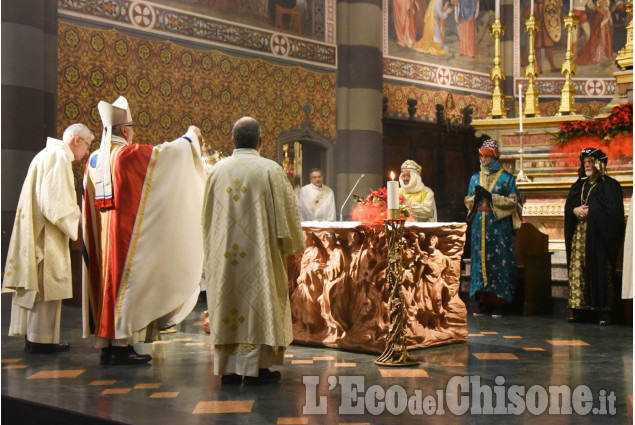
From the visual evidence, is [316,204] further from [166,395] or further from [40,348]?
[166,395]

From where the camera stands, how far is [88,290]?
17.9 feet

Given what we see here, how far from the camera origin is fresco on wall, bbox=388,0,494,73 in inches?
567

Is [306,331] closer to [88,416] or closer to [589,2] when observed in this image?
[88,416]

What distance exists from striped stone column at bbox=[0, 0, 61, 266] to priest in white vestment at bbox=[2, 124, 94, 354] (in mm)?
2826

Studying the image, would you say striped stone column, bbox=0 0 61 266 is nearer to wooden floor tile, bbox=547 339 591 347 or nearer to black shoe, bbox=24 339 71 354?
black shoe, bbox=24 339 71 354

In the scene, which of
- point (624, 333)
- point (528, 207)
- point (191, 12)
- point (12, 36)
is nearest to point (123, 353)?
point (624, 333)

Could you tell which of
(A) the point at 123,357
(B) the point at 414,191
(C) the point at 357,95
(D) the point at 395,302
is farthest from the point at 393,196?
(C) the point at 357,95

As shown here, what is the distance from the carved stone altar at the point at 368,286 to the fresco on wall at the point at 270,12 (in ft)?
20.7

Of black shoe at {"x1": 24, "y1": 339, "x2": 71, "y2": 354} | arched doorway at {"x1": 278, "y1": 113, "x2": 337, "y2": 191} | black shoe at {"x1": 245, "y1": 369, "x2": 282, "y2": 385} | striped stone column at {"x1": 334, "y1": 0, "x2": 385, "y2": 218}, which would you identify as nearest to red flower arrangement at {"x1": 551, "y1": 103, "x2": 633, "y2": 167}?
striped stone column at {"x1": 334, "y1": 0, "x2": 385, "y2": 218}

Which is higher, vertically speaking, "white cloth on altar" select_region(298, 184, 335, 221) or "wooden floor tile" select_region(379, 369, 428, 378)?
"white cloth on altar" select_region(298, 184, 335, 221)

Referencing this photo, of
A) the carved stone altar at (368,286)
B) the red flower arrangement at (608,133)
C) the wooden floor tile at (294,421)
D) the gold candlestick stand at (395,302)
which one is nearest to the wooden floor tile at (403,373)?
the gold candlestick stand at (395,302)

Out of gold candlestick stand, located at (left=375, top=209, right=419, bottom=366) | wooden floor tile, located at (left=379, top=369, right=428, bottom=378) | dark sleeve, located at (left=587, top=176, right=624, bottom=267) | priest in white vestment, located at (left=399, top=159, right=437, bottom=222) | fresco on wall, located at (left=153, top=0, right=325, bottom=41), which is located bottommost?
wooden floor tile, located at (left=379, top=369, right=428, bottom=378)

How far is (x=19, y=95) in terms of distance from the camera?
8.71 m

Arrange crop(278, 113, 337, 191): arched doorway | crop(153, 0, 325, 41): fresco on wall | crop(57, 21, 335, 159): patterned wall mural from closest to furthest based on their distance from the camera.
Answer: crop(57, 21, 335, 159): patterned wall mural
crop(153, 0, 325, 41): fresco on wall
crop(278, 113, 337, 191): arched doorway
